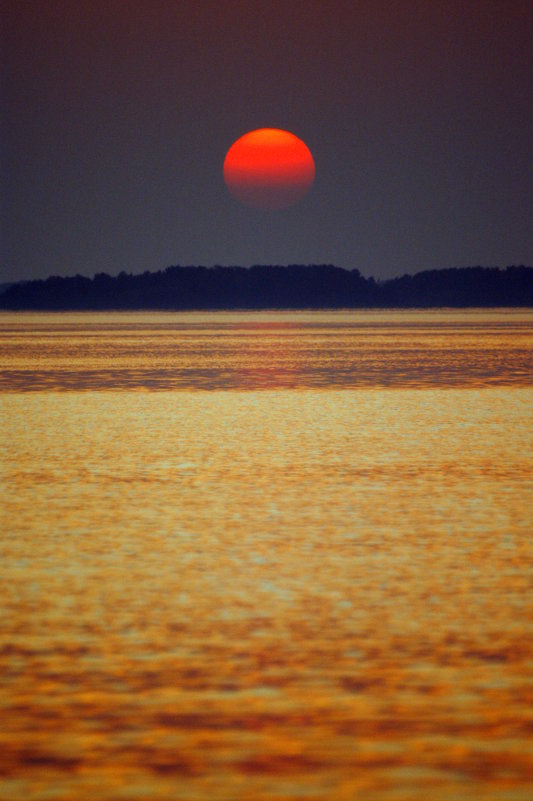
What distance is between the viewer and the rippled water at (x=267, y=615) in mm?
3877

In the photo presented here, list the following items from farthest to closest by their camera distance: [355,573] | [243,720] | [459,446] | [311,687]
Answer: [459,446] < [355,573] < [311,687] < [243,720]

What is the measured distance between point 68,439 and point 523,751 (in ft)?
33.7

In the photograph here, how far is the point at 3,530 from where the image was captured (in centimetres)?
819

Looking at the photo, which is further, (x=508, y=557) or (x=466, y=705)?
(x=508, y=557)

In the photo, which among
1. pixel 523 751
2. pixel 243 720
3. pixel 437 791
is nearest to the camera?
pixel 437 791

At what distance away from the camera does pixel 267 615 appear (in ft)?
19.2

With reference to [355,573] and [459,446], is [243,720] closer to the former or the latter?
[355,573]

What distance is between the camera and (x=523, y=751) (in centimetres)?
398

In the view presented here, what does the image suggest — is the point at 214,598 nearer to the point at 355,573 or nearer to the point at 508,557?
the point at 355,573

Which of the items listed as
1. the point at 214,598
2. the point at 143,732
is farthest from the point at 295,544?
the point at 143,732

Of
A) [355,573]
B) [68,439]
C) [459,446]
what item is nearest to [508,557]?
[355,573]

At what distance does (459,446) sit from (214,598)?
7.05 metres

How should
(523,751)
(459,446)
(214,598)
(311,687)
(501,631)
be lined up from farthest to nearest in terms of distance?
(459,446) < (214,598) < (501,631) < (311,687) < (523,751)

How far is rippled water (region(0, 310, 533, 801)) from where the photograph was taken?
3877mm
